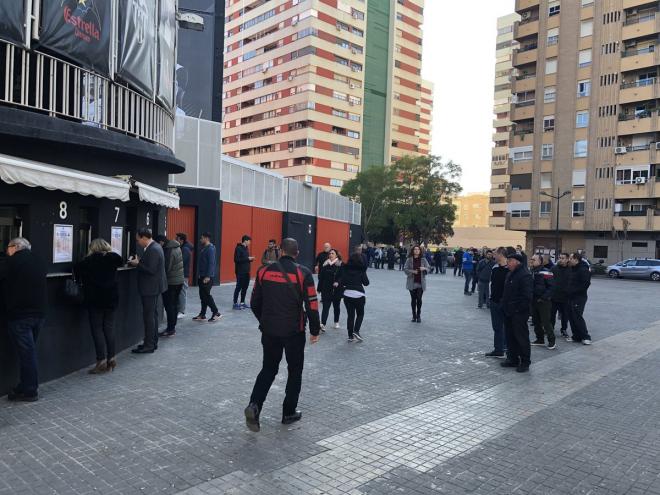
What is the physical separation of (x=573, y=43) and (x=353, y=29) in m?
32.8

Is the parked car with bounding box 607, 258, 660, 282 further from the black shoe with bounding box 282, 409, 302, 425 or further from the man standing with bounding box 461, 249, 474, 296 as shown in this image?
the black shoe with bounding box 282, 409, 302, 425

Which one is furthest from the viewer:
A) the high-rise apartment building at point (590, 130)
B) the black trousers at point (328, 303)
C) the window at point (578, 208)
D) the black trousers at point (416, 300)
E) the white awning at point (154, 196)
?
the window at point (578, 208)

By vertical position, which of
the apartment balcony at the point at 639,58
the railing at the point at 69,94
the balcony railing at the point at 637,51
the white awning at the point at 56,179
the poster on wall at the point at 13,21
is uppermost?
the balcony railing at the point at 637,51

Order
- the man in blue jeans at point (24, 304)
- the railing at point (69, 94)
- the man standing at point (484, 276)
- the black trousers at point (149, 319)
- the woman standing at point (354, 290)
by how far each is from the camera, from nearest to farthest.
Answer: the man in blue jeans at point (24, 304) → the railing at point (69, 94) → the black trousers at point (149, 319) → the woman standing at point (354, 290) → the man standing at point (484, 276)

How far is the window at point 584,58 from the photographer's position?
5027 centimetres

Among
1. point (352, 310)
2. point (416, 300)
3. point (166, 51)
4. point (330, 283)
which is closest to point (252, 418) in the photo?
point (352, 310)

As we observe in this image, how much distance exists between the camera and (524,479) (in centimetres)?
426

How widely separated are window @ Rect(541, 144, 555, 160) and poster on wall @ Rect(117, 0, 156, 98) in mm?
50026

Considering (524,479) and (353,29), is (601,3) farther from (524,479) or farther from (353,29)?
(524,479)

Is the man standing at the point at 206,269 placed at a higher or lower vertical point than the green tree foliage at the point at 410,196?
lower

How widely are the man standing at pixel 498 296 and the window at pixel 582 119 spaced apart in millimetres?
47891

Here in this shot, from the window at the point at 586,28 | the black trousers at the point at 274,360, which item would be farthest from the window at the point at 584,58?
the black trousers at the point at 274,360

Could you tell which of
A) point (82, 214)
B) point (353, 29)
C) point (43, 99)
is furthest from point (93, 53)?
point (353, 29)

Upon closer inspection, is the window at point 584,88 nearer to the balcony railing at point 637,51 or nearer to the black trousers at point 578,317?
the balcony railing at point 637,51
